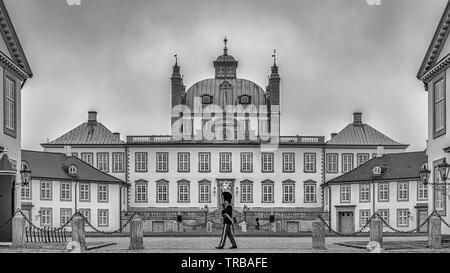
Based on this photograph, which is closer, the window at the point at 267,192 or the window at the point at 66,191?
the window at the point at 66,191

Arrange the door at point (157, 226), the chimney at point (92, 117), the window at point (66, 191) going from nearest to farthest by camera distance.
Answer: the window at point (66, 191) < the door at point (157, 226) < the chimney at point (92, 117)

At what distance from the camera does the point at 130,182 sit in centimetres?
6962

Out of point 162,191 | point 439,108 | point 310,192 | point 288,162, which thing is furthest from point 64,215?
point 439,108

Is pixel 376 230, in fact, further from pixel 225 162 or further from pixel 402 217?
pixel 225 162

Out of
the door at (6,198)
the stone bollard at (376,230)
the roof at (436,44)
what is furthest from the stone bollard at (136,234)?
the roof at (436,44)

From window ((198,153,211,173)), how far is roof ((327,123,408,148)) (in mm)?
9037

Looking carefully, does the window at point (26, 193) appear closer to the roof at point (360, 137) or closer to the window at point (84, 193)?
the window at point (84, 193)

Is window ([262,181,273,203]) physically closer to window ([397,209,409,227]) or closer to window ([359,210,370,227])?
window ([359,210,370,227])

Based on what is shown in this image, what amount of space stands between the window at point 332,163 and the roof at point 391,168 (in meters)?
3.15

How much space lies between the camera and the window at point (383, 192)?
62.8 meters

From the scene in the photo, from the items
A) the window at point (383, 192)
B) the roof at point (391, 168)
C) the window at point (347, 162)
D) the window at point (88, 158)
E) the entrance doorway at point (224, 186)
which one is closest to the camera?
the roof at point (391, 168)

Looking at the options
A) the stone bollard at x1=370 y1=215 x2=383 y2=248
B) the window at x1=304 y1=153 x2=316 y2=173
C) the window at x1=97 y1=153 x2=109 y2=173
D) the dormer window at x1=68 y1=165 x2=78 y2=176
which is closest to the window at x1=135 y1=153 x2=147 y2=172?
the window at x1=97 y1=153 x2=109 y2=173
